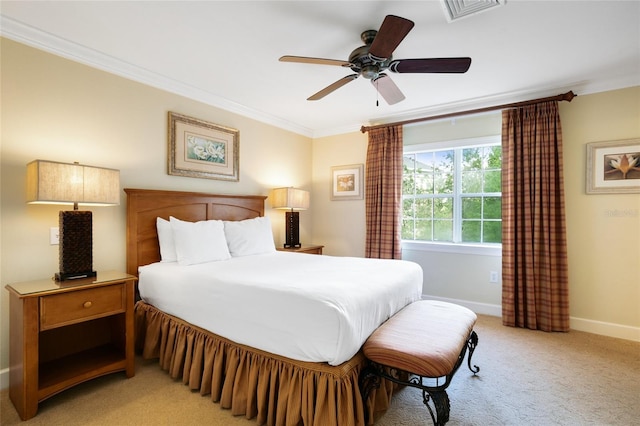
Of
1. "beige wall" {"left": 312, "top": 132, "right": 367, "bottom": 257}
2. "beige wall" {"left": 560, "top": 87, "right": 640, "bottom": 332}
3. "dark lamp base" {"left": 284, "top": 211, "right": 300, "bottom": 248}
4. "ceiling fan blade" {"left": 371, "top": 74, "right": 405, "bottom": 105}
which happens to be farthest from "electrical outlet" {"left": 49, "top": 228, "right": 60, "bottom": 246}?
"beige wall" {"left": 560, "top": 87, "right": 640, "bottom": 332}

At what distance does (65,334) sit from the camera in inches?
92.1

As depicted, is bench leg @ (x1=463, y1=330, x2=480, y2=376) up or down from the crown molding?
down

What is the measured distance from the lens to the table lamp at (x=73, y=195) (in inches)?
77.0

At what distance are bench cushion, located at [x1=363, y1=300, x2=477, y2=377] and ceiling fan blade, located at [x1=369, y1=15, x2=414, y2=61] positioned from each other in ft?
5.63

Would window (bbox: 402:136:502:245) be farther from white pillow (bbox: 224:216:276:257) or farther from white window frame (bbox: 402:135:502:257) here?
white pillow (bbox: 224:216:276:257)

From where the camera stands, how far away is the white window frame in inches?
142

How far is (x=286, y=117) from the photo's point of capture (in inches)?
167

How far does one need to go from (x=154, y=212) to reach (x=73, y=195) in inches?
33.5

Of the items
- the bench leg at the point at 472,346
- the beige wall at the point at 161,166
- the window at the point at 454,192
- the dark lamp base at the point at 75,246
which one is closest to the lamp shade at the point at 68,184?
the dark lamp base at the point at 75,246

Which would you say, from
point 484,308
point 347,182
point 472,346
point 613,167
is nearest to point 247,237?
point 347,182

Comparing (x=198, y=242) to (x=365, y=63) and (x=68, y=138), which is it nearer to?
(x=68, y=138)

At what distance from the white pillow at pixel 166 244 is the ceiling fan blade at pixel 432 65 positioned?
2.36 metres

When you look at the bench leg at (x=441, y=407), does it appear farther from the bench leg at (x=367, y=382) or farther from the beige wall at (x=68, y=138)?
the beige wall at (x=68, y=138)

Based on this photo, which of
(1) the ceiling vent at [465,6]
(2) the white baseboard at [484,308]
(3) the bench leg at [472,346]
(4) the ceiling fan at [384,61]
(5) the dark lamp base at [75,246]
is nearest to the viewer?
(4) the ceiling fan at [384,61]
